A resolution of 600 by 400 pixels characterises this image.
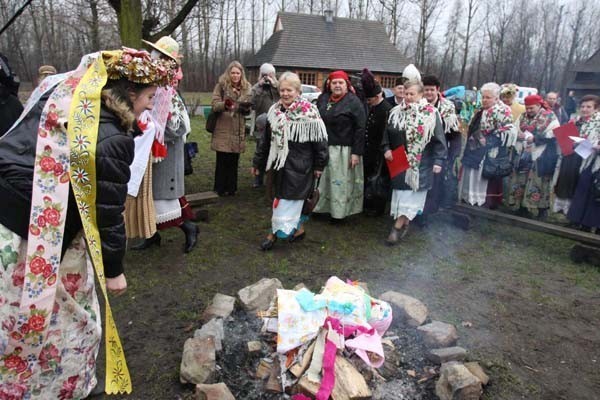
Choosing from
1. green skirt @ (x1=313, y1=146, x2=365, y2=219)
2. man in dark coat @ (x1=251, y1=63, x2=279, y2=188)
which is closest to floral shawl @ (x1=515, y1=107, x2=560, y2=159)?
green skirt @ (x1=313, y1=146, x2=365, y2=219)

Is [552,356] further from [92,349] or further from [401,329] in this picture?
[92,349]

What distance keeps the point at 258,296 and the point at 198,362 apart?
0.77 meters

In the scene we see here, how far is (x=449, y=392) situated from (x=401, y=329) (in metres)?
0.65

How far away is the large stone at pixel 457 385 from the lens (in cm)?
251

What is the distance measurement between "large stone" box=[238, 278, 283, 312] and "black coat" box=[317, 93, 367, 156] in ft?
8.59

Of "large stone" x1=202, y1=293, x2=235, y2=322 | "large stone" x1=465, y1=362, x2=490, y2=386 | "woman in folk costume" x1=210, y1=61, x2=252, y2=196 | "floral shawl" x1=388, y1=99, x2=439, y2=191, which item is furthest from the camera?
"woman in folk costume" x1=210, y1=61, x2=252, y2=196

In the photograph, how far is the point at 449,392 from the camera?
99.7 inches

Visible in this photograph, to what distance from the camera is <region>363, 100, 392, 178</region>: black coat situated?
19.3ft

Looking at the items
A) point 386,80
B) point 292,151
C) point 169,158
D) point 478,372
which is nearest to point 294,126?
point 292,151

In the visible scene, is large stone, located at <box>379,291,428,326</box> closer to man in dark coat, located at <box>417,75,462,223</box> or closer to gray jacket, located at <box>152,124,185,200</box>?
gray jacket, located at <box>152,124,185,200</box>

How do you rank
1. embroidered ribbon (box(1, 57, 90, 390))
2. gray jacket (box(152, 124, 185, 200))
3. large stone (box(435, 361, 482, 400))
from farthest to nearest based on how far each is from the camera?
gray jacket (box(152, 124, 185, 200)), large stone (box(435, 361, 482, 400)), embroidered ribbon (box(1, 57, 90, 390))

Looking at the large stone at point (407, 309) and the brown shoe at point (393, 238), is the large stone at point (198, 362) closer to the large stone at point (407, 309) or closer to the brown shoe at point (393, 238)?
the large stone at point (407, 309)

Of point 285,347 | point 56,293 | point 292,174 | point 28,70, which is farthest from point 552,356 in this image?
point 28,70

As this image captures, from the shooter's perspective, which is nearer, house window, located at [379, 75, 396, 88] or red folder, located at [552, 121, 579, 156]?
red folder, located at [552, 121, 579, 156]
